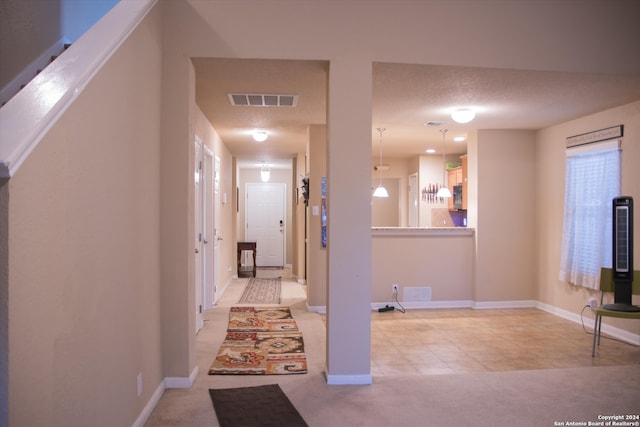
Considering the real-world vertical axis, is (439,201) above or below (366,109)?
below

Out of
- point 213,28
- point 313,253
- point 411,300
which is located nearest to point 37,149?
point 213,28

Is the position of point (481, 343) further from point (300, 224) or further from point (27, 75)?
point (27, 75)

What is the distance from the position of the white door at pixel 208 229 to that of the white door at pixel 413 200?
4305 millimetres

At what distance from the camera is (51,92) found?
1.53 meters

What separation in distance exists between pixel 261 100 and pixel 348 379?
2.60 meters

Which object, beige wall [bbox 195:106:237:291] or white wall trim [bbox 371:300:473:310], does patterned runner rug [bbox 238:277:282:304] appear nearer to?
beige wall [bbox 195:106:237:291]

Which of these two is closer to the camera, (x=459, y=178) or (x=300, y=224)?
(x=459, y=178)

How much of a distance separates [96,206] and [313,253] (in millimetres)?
3928

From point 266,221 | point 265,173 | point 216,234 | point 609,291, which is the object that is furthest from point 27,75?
point 266,221

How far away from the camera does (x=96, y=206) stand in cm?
184

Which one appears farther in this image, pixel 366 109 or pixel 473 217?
pixel 473 217

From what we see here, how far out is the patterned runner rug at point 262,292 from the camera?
20.8ft

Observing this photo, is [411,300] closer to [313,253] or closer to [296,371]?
[313,253]

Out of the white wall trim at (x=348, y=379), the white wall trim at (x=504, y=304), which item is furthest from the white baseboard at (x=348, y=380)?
the white wall trim at (x=504, y=304)
